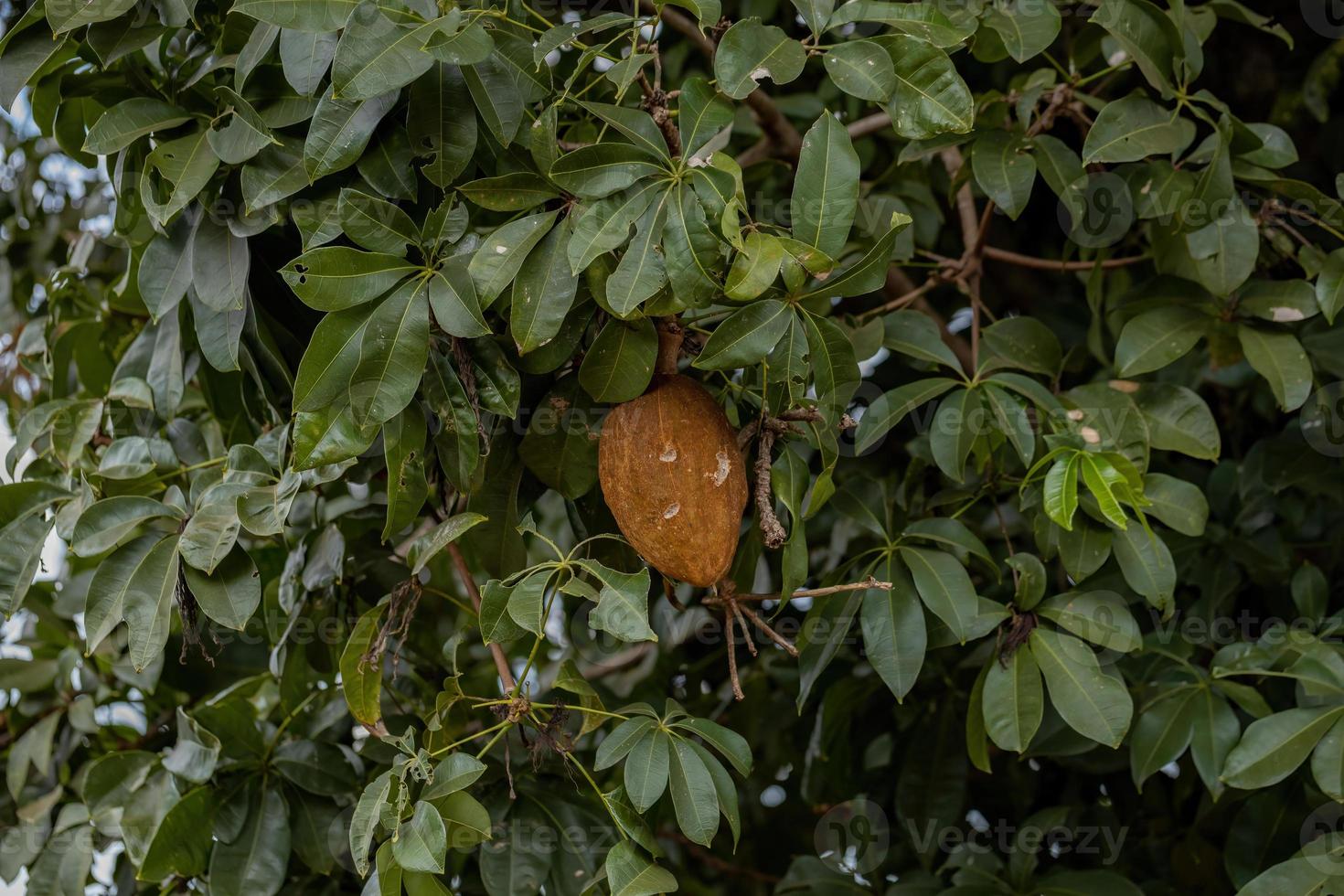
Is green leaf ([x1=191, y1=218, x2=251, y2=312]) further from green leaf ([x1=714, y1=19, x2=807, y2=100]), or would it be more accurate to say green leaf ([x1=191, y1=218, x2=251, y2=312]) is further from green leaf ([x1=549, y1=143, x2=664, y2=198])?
green leaf ([x1=714, y1=19, x2=807, y2=100])

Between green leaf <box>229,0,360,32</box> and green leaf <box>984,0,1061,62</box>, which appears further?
green leaf <box>984,0,1061,62</box>

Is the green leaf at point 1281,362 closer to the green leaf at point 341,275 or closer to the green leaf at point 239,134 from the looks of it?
the green leaf at point 341,275

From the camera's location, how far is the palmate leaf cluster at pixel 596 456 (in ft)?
3.49

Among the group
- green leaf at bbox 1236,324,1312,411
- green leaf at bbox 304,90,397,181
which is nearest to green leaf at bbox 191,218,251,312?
green leaf at bbox 304,90,397,181

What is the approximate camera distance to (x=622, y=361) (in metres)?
1.09

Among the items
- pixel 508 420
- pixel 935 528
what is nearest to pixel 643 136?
pixel 508 420

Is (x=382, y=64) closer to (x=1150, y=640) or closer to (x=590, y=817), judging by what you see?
(x=590, y=817)

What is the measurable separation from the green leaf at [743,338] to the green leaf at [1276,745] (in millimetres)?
716

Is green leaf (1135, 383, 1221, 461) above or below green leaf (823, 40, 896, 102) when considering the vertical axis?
below

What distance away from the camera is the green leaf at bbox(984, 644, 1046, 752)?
4.15 feet

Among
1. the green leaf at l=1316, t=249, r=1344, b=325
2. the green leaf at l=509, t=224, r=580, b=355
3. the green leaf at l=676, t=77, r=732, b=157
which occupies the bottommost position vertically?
the green leaf at l=1316, t=249, r=1344, b=325

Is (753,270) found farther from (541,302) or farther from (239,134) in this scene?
(239,134)

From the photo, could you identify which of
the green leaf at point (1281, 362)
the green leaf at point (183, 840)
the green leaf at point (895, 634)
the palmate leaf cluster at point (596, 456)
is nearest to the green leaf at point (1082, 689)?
the palmate leaf cluster at point (596, 456)

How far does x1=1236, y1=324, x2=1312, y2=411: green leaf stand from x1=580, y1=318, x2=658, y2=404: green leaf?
0.75 metres
